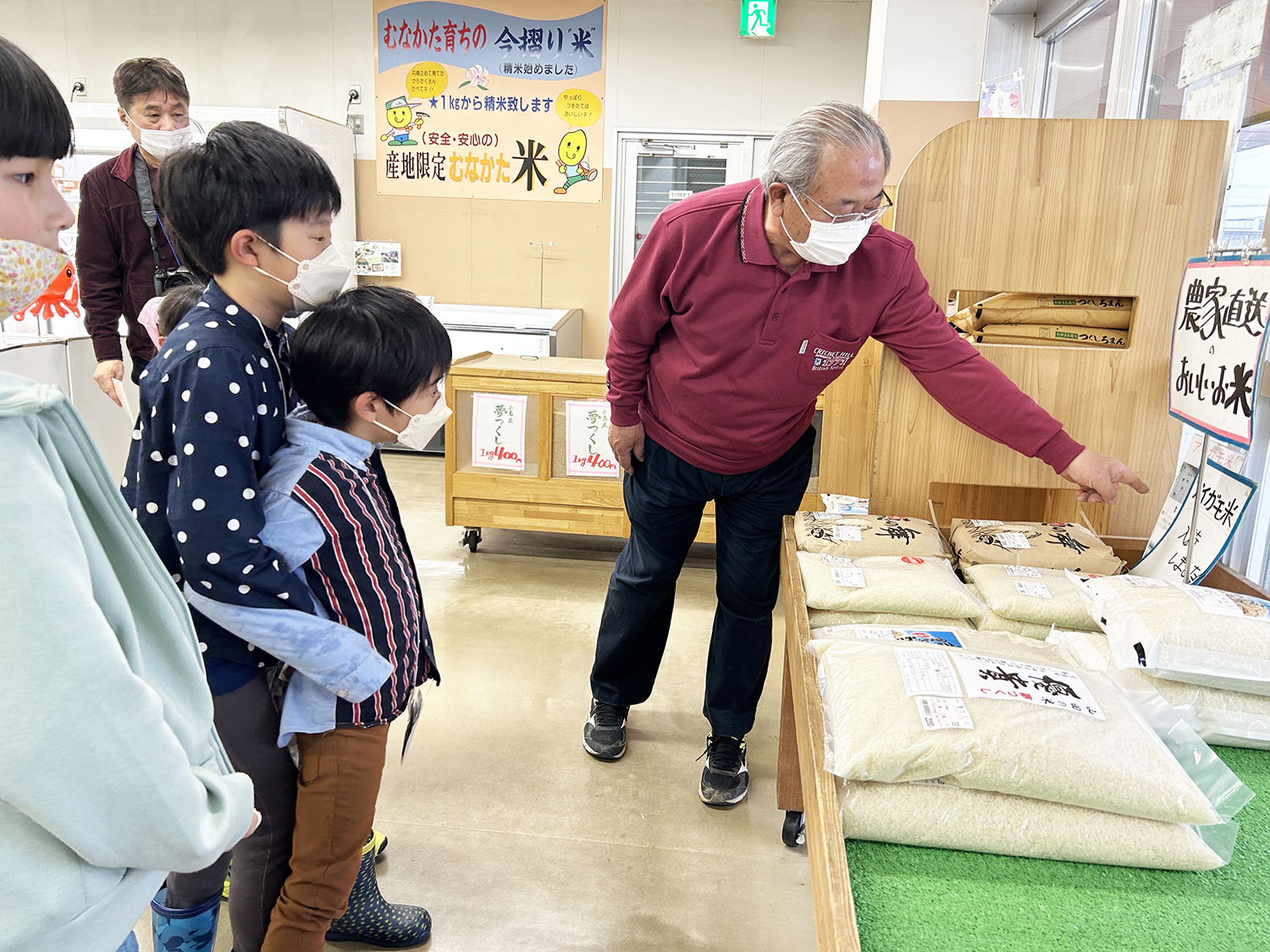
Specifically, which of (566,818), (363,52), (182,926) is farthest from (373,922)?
(363,52)

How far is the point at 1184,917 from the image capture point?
83cm

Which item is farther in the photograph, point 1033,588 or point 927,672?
point 1033,588

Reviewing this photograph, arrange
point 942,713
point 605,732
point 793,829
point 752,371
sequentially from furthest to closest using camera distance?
1. point 605,732
2. point 793,829
3. point 752,371
4. point 942,713

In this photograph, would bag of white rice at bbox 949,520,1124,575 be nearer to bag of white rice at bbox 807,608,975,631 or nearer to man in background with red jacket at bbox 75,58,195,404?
bag of white rice at bbox 807,608,975,631

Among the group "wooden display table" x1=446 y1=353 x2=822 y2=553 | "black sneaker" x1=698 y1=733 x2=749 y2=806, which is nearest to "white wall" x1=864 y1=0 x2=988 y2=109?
"wooden display table" x1=446 y1=353 x2=822 y2=553

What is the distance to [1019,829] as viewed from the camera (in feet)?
2.98

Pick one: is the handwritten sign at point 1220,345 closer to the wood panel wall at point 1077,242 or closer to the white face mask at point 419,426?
the wood panel wall at point 1077,242

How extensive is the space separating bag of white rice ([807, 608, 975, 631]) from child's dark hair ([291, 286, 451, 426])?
0.73 metres

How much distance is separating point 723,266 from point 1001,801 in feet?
3.69

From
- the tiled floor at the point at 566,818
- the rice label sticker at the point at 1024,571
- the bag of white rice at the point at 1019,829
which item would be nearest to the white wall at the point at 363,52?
the tiled floor at the point at 566,818

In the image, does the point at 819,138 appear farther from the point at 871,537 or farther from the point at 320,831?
the point at 320,831

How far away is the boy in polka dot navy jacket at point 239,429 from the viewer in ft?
3.48

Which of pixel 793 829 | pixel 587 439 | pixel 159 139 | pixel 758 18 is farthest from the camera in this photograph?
pixel 758 18

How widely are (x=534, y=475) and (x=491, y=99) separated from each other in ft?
10.7
